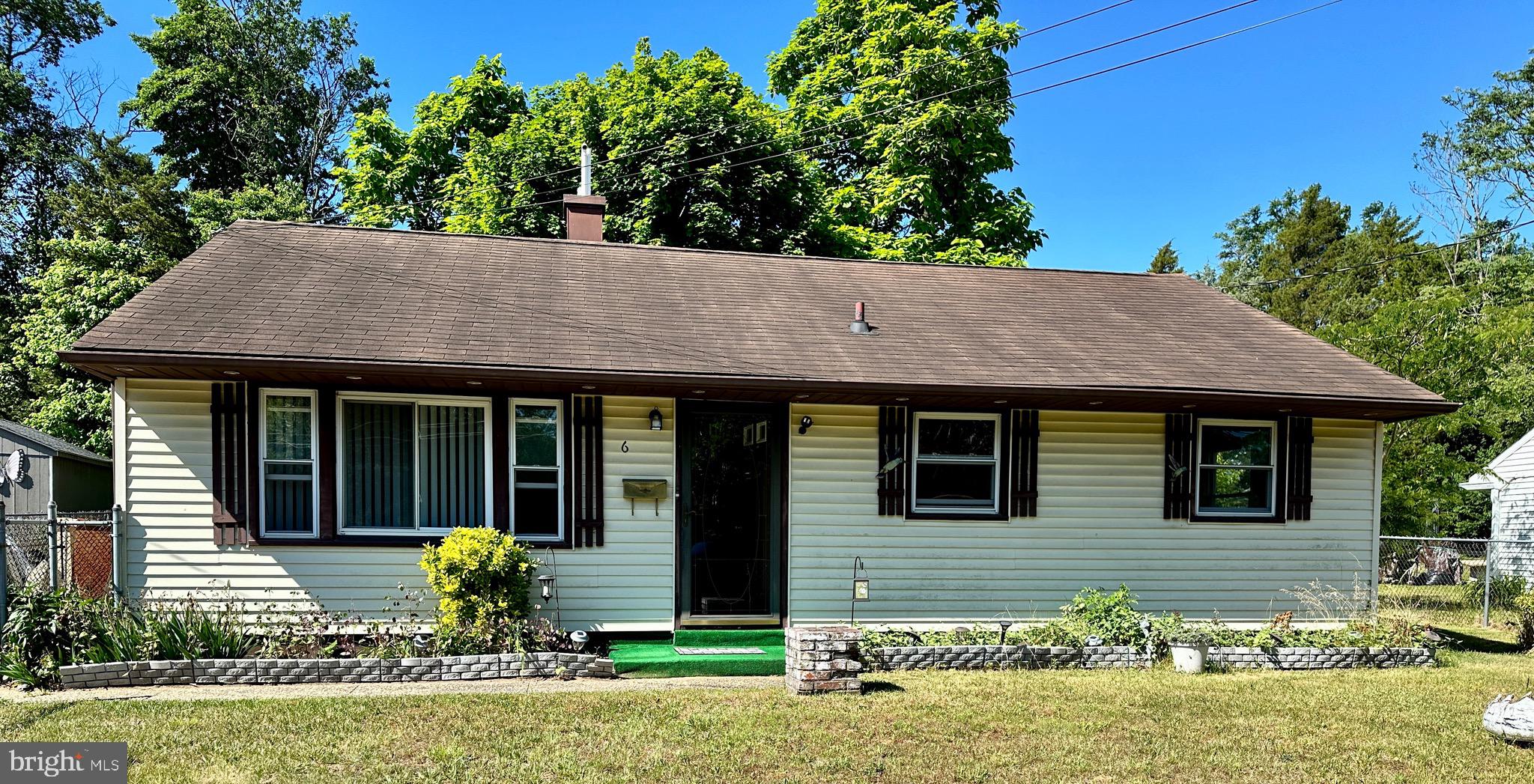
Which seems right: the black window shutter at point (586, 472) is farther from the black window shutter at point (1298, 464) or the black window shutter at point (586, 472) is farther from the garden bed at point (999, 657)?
the black window shutter at point (1298, 464)

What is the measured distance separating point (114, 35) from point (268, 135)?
589 centimetres

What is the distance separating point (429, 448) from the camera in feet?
28.2

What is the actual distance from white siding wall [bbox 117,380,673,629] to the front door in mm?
829

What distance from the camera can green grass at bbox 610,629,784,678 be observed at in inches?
306

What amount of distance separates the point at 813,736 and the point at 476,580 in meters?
3.30

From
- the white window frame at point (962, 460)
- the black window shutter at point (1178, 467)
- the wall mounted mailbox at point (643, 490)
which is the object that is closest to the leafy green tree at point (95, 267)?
the wall mounted mailbox at point (643, 490)

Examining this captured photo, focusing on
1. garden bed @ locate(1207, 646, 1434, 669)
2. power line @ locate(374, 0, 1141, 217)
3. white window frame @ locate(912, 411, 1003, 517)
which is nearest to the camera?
garden bed @ locate(1207, 646, 1434, 669)

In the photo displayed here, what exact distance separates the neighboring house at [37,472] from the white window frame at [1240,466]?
14.2 meters

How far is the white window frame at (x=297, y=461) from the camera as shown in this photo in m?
8.17

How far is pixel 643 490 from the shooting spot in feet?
28.8

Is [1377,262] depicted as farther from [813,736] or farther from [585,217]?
[813,736]

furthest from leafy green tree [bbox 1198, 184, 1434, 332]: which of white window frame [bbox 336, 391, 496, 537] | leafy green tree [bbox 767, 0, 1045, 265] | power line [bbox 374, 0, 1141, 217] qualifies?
white window frame [bbox 336, 391, 496, 537]

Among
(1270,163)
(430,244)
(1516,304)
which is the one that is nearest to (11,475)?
(430,244)

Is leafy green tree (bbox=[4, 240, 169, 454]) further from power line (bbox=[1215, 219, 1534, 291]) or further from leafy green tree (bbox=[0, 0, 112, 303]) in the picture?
power line (bbox=[1215, 219, 1534, 291])
